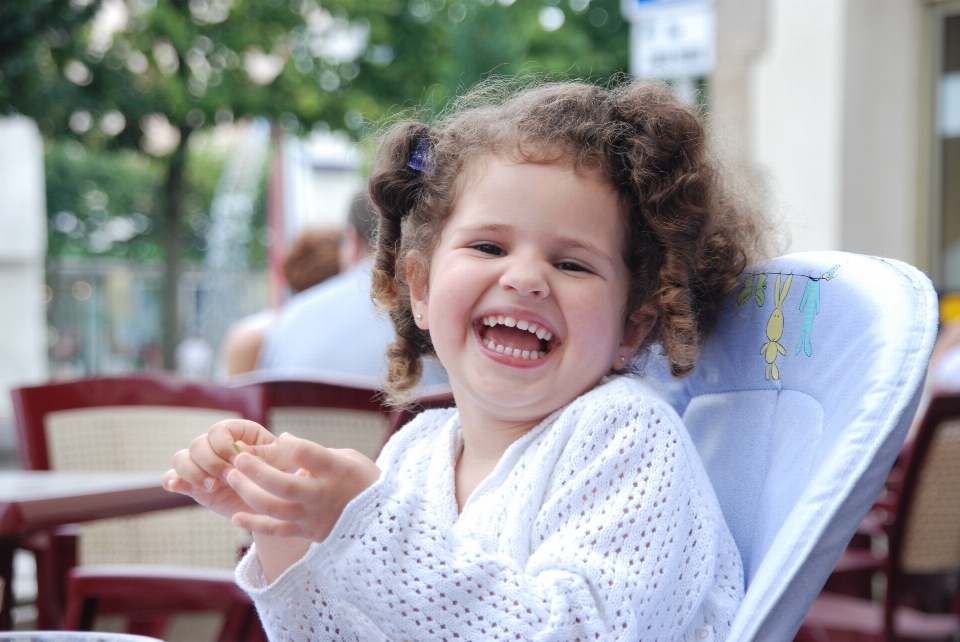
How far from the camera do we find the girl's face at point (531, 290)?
135 centimetres

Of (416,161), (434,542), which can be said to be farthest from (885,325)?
(416,161)

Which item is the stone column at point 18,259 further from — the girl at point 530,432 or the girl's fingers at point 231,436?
the girl's fingers at point 231,436

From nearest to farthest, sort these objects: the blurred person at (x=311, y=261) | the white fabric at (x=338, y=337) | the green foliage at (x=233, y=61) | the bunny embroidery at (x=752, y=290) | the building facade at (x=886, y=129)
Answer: the bunny embroidery at (x=752, y=290) → the white fabric at (x=338, y=337) → the building facade at (x=886, y=129) → the blurred person at (x=311, y=261) → the green foliage at (x=233, y=61)

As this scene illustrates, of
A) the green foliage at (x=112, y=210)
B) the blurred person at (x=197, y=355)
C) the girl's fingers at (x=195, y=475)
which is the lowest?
the blurred person at (x=197, y=355)

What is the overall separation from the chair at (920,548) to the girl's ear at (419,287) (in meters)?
1.53

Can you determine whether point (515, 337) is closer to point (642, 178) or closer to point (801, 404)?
point (642, 178)

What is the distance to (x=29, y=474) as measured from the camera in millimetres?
2205

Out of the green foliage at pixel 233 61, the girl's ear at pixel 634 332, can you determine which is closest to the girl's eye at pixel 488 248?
the girl's ear at pixel 634 332

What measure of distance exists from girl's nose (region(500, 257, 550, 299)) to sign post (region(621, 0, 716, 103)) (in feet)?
10.3

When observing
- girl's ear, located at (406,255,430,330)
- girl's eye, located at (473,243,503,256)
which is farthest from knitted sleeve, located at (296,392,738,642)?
girl's ear, located at (406,255,430,330)

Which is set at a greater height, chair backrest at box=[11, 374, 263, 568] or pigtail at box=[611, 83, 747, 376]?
pigtail at box=[611, 83, 747, 376]

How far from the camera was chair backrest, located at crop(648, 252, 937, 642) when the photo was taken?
1058 millimetres

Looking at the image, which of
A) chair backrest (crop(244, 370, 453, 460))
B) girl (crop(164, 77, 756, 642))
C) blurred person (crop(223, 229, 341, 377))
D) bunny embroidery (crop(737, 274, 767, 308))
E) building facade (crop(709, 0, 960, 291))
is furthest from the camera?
blurred person (crop(223, 229, 341, 377))

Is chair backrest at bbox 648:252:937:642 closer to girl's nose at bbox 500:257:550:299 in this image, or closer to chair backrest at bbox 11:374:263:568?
girl's nose at bbox 500:257:550:299
